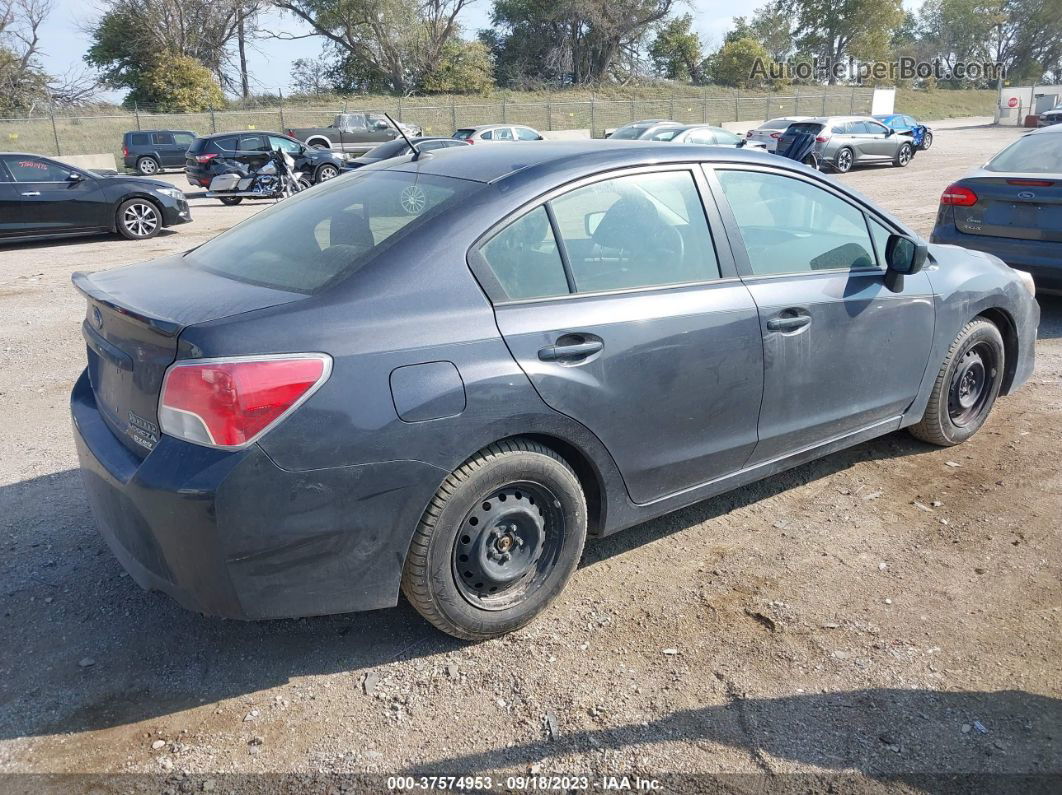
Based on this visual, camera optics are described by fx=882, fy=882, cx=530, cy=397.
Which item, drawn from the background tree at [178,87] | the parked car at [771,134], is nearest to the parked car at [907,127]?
the parked car at [771,134]

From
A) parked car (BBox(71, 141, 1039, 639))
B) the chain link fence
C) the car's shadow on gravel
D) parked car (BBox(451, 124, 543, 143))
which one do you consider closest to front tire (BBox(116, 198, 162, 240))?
parked car (BBox(71, 141, 1039, 639))

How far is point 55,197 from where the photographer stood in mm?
13133

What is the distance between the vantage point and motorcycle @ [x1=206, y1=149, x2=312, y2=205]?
19.0m

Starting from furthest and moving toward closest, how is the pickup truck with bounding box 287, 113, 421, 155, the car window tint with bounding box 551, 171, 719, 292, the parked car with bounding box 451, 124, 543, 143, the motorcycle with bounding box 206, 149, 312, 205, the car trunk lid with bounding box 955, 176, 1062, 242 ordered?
1. the pickup truck with bounding box 287, 113, 421, 155
2. the parked car with bounding box 451, 124, 543, 143
3. the motorcycle with bounding box 206, 149, 312, 205
4. the car trunk lid with bounding box 955, 176, 1062, 242
5. the car window tint with bounding box 551, 171, 719, 292

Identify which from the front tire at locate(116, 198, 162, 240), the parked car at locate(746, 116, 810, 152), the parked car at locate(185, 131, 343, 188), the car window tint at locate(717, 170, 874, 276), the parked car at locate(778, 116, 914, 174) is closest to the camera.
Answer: the car window tint at locate(717, 170, 874, 276)

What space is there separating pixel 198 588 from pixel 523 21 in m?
62.4

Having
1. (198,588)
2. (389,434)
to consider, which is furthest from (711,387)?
(198,588)

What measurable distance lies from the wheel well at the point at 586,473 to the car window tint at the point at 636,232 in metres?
0.56

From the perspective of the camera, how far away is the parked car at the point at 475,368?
102 inches

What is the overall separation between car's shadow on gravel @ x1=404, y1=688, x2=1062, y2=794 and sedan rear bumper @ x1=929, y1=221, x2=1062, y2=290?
503cm

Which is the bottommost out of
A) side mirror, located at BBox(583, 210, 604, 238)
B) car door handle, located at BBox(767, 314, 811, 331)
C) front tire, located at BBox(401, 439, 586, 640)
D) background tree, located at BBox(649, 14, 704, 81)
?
front tire, located at BBox(401, 439, 586, 640)

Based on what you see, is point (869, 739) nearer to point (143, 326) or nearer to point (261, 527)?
point (261, 527)

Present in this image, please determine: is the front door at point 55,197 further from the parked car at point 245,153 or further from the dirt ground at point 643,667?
the dirt ground at point 643,667

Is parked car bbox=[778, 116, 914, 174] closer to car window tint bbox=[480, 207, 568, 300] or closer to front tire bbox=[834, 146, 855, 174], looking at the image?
front tire bbox=[834, 146, 855, 174]
